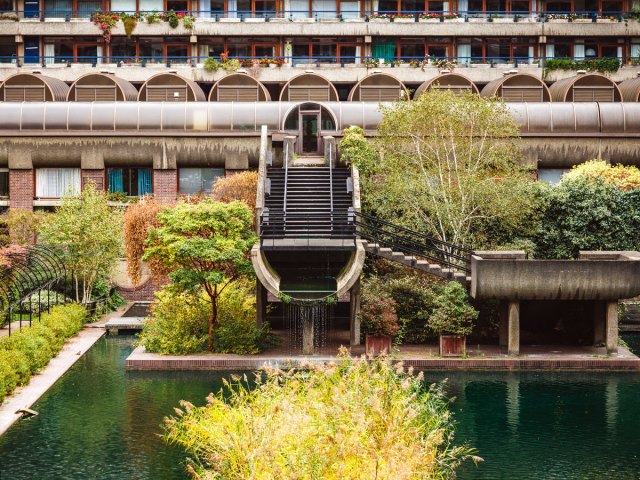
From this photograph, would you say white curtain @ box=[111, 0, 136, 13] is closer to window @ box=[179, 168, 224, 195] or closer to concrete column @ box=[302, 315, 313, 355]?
window @ box=[179, 168, 224, 195]

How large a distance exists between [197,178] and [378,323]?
1929 centimetres

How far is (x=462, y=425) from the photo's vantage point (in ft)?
90.0

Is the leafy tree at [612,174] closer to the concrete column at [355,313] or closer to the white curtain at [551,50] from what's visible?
the concrete column at [355,313]

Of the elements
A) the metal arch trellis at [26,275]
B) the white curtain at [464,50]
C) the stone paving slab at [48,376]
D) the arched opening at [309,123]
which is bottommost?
the stone paving slab at [48,376]

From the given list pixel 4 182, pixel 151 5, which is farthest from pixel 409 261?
pixel 151 5

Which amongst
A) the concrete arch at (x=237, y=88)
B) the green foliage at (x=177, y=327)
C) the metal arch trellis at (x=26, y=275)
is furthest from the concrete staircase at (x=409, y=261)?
the concrete arch at (x=237, y=88)

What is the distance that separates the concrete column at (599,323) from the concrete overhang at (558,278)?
1.61 m

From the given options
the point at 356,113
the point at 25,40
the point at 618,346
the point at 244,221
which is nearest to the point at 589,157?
the point at 356,113

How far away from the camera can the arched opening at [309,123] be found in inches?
2050

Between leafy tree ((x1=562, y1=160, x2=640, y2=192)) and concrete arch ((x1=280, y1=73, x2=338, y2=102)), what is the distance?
17.9m

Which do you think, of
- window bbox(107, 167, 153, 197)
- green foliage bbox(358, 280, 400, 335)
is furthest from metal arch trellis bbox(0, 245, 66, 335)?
green foliage bbox(358, 280, 400, 335)

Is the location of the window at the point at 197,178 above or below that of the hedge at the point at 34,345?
above

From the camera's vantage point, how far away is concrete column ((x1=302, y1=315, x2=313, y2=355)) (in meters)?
34.3

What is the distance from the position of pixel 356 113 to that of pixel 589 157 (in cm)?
1175
